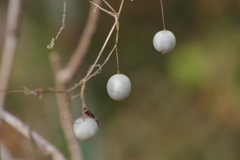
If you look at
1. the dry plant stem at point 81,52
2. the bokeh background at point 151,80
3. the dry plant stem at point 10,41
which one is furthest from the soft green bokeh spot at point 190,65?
the dry plant stem at point 10,41

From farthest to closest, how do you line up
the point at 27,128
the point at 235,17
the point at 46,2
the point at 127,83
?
the point at 46,2
the point at 235,17
the point at 27,128
the point at 127,83

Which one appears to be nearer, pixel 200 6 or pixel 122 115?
pixel 200 6

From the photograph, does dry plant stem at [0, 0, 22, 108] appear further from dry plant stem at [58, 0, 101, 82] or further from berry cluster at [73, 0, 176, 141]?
berry cluster at [73, 0, 176, 141]

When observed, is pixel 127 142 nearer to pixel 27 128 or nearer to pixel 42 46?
pixel 42 46

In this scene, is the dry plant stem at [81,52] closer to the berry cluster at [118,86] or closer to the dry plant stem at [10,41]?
the dry plant stem at [10,41]

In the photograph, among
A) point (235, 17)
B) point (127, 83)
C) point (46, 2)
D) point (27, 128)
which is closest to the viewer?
point (127, 83)

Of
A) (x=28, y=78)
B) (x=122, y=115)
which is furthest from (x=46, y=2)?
(x=122, y=115)

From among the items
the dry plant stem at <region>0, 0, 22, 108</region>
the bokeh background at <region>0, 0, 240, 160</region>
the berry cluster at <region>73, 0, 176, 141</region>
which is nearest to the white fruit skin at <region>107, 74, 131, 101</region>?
the berry cluster at <region>73, 0, 176, 141</region>

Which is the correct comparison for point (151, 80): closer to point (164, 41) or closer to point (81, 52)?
point (81, 52)
